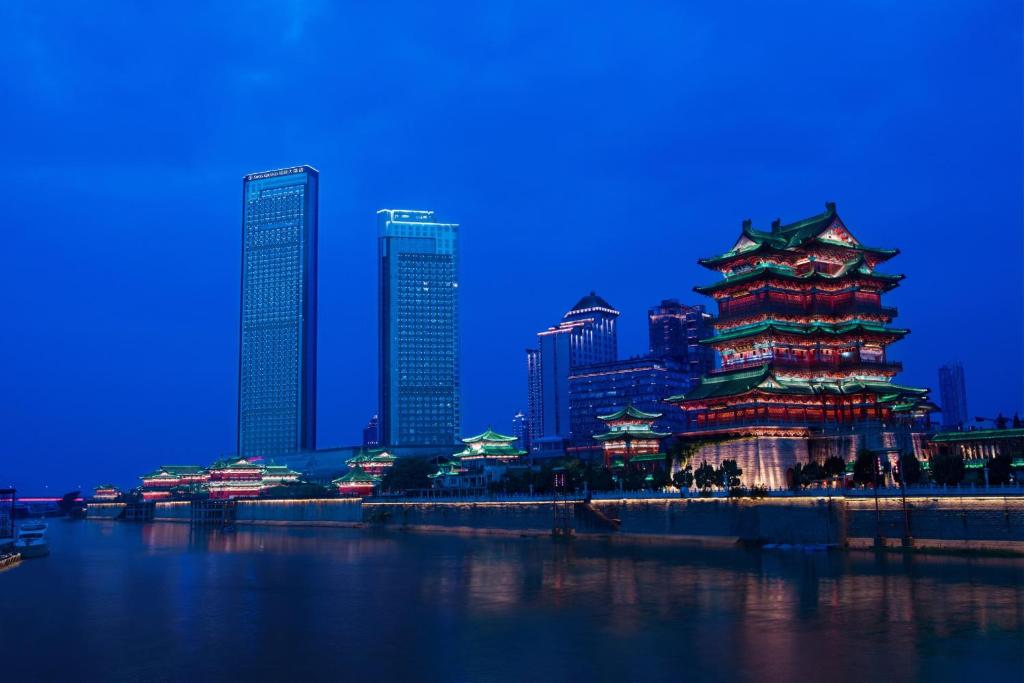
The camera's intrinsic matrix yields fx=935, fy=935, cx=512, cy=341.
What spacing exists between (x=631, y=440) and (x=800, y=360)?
2398cm

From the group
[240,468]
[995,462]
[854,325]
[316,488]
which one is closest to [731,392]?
[854,325]

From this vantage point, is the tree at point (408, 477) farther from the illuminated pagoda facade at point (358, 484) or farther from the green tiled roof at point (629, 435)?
the green tiled roof at point (629, 435)

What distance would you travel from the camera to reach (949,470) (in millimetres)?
56531

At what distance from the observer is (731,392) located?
7175 cm

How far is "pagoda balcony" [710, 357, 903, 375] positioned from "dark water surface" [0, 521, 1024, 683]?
1749 cm

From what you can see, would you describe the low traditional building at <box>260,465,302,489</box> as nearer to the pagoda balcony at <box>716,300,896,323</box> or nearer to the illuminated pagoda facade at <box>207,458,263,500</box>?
the illuminated pagoda facade at <box>207,458,263,500</box>

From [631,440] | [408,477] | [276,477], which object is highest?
[631,440]

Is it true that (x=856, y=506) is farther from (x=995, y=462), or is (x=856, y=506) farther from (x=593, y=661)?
(x=593, y=661)

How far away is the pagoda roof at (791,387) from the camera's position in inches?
2785

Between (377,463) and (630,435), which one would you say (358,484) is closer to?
(377,463)

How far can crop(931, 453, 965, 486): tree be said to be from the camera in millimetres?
56312


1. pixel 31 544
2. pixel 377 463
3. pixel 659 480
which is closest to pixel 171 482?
pixel 377 463

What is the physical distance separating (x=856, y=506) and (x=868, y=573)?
11812mm

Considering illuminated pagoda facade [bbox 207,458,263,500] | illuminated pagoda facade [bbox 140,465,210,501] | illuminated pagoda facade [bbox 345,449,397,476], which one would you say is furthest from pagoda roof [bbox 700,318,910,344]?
illuminated pagoda facade [bbox 140,465,210,501]
